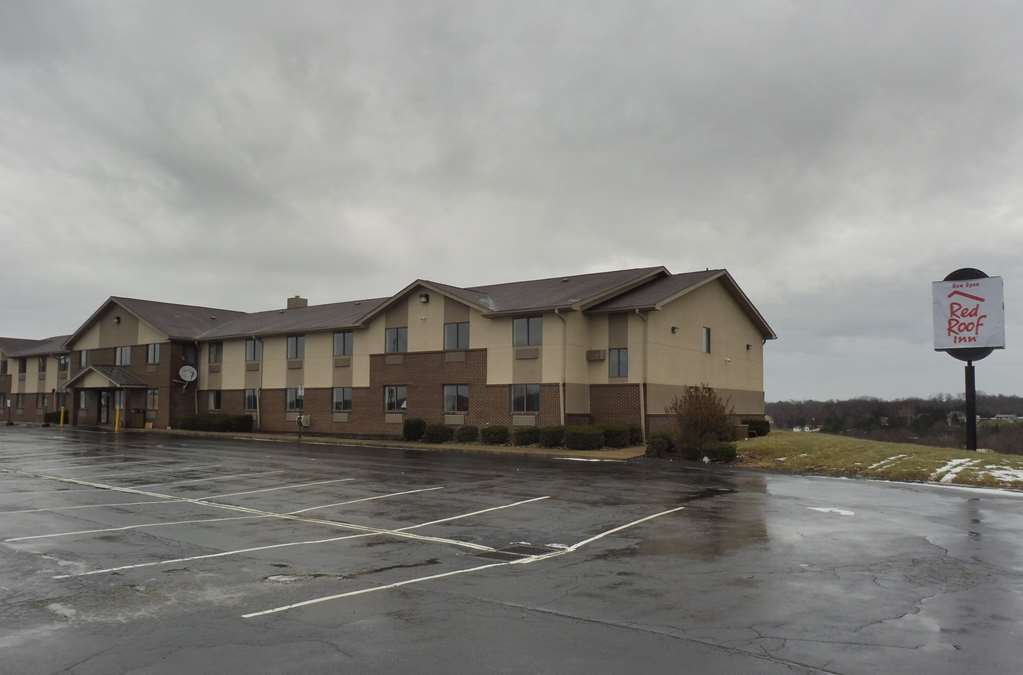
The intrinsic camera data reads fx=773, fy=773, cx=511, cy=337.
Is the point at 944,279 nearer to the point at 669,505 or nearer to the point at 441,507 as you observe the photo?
the point at 669,505

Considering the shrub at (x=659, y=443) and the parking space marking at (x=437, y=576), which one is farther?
the shrub at (x=659, y=443)

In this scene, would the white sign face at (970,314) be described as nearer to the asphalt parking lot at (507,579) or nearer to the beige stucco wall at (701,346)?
the beige stucco wall at (701,346)

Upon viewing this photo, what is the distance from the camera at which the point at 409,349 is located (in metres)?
38.1

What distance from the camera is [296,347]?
4406cm

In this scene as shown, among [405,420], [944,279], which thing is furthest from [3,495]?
[944,279]

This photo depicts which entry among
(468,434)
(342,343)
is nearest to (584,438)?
(468,434)

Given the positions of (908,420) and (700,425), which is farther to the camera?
→ (908,420)

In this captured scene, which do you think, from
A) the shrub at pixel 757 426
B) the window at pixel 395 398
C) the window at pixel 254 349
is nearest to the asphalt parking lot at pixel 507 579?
the shrub at pixel 757 426

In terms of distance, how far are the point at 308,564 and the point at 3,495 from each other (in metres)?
10.5

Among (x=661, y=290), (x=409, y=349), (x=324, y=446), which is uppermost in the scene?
(x=661, y=290)

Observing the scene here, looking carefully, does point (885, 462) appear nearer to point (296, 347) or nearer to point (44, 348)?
point (296, 347)

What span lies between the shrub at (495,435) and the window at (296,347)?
15222mm

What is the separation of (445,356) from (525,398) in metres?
5.11

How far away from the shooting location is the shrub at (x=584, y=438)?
29.6 m
